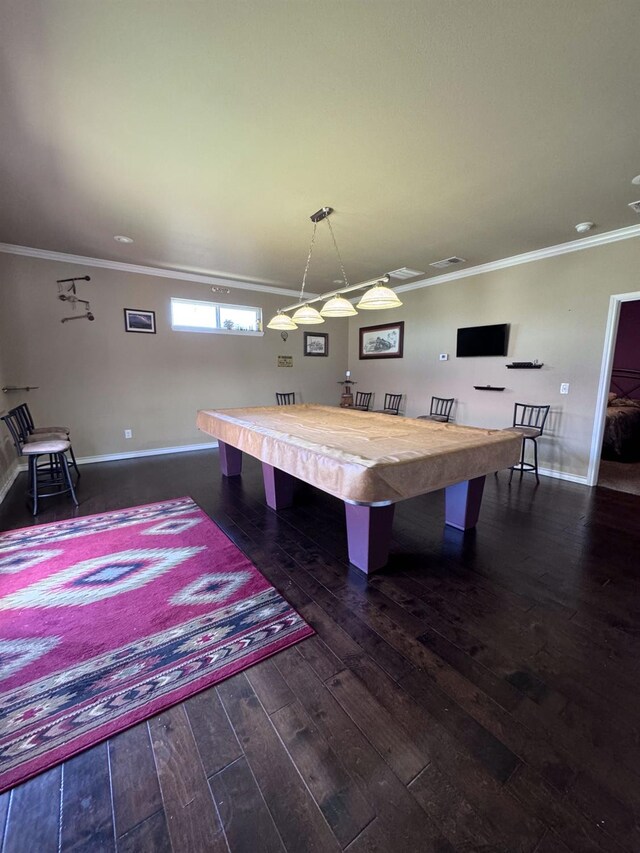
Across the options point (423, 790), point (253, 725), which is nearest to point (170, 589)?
point (253, 725)

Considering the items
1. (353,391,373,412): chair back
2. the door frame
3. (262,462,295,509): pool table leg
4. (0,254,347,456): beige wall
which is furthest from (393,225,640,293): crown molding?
(262,462,295,509): pool table leg

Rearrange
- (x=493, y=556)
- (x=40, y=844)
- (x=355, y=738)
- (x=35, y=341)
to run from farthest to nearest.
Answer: (x=35, y=341) < (x=493, y=556) < (x=355, y=738) < (x=40, y=844)

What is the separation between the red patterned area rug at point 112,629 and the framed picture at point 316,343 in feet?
15.2

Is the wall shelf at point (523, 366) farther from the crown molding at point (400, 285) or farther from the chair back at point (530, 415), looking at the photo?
the crown molding at point (400, 285)

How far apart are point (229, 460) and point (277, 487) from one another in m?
1.15

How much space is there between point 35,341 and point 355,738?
5251 millimetres

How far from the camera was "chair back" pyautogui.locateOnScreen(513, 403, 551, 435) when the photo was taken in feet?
14.0

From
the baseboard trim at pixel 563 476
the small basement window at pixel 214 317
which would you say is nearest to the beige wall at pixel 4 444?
the small basement window at pixel 214 317

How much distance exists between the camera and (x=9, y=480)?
3834mm

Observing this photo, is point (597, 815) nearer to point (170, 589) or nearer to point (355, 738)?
point (355, 738)

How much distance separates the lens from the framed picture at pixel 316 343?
661 cm

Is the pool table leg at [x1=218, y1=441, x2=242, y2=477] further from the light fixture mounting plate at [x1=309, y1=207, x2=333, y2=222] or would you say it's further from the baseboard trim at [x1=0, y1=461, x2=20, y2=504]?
the light fixture mounting plate at [x1=309, y1=207, x2=333, y2=222]

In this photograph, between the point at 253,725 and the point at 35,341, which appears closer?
the point at 253,725

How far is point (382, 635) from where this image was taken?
5.48 feet
